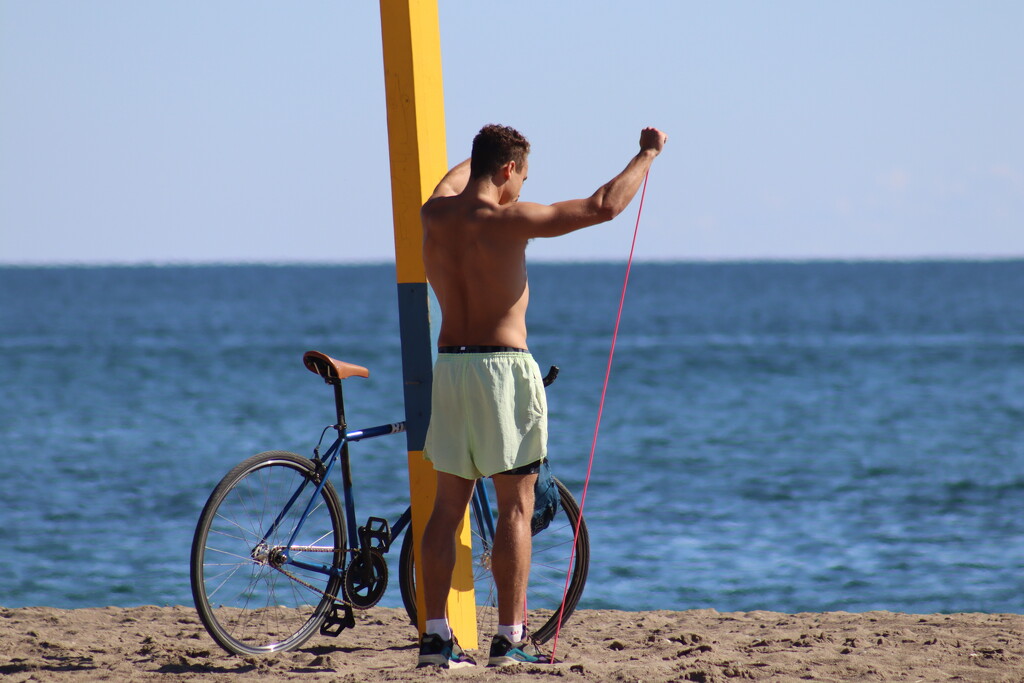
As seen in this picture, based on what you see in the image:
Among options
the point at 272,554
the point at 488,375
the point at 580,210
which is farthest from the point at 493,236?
the point at 272,554

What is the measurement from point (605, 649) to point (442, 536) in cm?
114

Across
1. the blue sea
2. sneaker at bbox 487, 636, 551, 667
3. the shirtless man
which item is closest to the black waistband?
the shirtless man

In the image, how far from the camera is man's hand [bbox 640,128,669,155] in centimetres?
415

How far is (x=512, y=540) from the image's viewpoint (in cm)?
414

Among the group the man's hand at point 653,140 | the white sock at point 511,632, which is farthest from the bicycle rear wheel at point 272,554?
the man's hand at point 653,140

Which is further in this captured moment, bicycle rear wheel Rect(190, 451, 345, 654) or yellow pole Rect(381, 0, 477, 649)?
yellow pole Rect(381, 0, 477, 649)

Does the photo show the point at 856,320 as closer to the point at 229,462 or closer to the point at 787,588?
the point at 229,462

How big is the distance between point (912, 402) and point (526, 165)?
24.7 meters

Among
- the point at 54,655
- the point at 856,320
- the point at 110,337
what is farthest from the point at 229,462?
the point at 856,320

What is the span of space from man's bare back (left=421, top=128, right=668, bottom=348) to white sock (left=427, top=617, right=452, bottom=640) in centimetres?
100

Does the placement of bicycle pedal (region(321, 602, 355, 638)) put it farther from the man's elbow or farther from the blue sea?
the blue sea

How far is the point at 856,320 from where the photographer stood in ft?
201

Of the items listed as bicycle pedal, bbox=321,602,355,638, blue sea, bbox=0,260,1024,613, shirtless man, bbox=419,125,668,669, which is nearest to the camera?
shirtless man, bbox=419,125,668,669

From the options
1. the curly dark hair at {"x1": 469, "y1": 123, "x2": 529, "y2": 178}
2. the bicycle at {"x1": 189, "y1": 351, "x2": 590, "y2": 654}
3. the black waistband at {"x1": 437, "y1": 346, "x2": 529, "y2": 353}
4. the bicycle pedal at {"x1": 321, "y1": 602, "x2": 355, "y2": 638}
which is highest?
the curly dark hair at {"x1": 469, "y1": 123, "x2": 529, "y2": 178}
